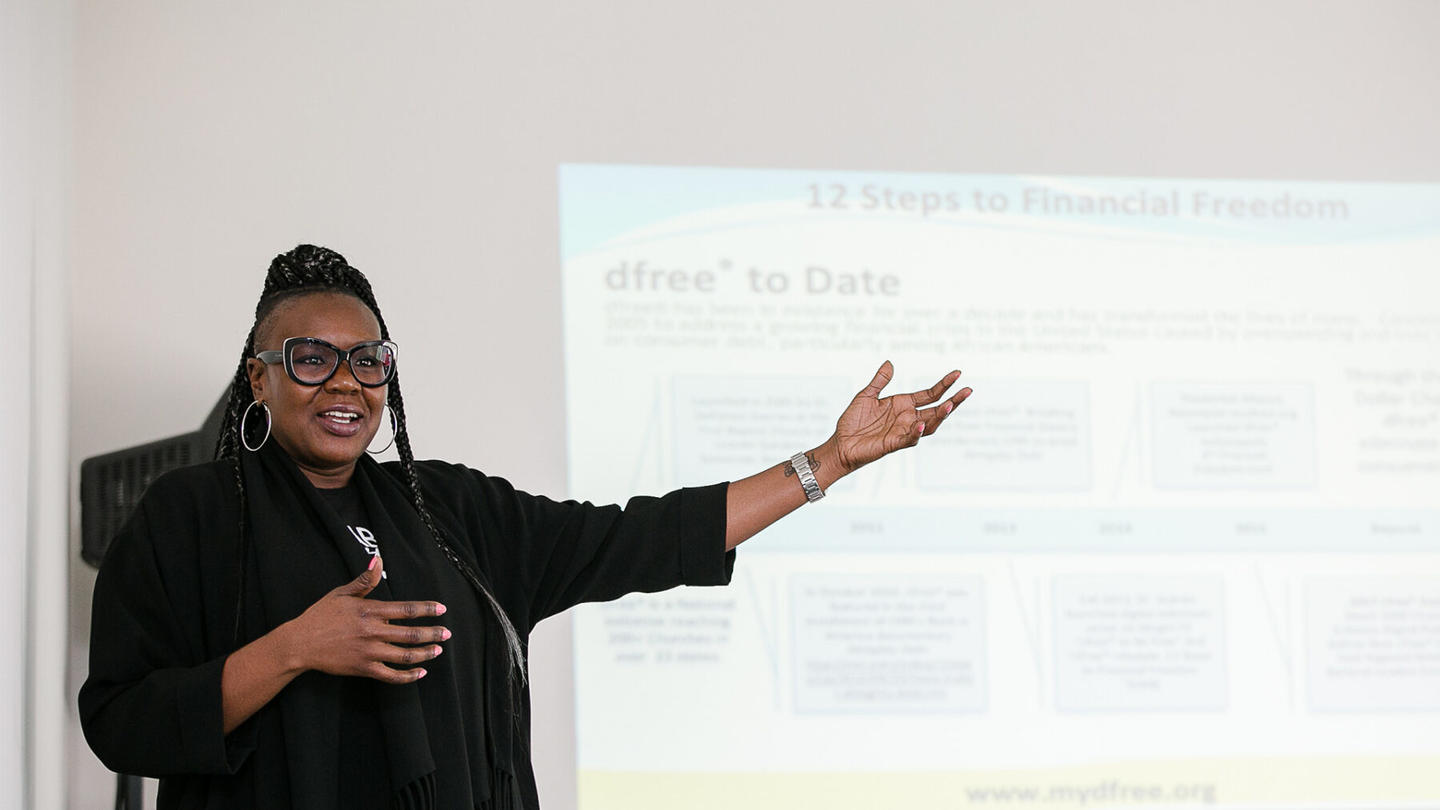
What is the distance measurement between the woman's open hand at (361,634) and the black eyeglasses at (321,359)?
0.30m

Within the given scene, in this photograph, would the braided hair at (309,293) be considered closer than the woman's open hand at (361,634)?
No

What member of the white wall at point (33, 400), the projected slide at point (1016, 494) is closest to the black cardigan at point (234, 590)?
the white wall at point (33, 400)

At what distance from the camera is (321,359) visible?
1687mm

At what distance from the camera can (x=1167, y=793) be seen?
3.32m

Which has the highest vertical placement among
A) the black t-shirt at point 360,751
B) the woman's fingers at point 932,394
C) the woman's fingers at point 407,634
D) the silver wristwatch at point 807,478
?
the woman's fingers at point 932,394

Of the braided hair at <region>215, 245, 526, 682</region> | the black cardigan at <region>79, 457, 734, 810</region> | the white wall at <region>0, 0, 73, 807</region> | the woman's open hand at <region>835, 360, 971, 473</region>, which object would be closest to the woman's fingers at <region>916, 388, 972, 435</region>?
the woman's open hand at <region>835, 360, 971, 473</region>

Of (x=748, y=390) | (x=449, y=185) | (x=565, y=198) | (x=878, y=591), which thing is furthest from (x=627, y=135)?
(x=878, y=591)

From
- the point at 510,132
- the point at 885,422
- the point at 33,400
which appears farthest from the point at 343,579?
the point at 510,132

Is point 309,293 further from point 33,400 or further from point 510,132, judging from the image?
point 510,132

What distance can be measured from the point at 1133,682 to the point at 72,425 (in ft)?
7.98

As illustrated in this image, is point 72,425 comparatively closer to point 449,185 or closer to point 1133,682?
point 449,185

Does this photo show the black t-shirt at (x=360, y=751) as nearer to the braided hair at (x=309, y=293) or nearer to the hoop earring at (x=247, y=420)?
the braided hair at (x=309, y=293)

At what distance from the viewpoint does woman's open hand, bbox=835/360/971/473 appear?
189cm

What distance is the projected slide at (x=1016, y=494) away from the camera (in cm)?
327
